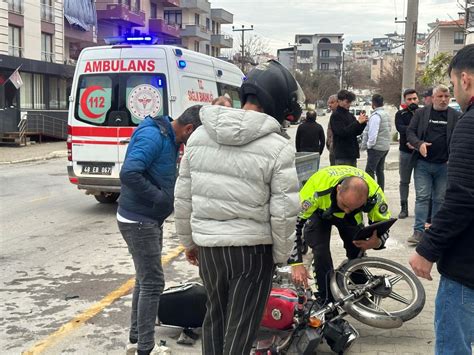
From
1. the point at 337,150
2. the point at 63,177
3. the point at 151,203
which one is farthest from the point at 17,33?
the point at 151,203

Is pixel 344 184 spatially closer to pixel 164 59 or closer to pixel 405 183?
pixel 405 183

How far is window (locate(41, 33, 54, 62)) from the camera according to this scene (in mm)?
32781

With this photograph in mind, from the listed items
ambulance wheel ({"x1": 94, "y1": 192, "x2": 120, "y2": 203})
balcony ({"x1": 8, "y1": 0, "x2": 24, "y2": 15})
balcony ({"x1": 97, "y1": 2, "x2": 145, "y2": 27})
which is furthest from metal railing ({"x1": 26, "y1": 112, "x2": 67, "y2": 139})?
ambulance wheel ({"x1": 94, "y1": 192, "x2": 120, "y2": 203})

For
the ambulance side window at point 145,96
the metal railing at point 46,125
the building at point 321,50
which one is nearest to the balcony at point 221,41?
the metal railing at point 46,125

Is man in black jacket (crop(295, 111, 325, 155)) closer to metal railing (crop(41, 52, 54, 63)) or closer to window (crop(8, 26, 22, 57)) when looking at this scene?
window (crop(8, 26, 22, 57))

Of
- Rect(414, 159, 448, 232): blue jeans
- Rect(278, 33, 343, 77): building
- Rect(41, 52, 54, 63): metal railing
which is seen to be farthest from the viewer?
Rect(278, 33, 343, 77): building

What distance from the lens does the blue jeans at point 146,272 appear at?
12.2ft

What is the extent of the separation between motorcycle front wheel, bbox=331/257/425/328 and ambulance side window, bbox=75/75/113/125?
594cm

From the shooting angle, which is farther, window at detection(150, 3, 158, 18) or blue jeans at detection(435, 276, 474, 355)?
window at detection(150, 3, 158, 18)

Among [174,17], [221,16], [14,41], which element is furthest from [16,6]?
[221,16]

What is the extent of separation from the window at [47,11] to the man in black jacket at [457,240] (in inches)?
1326

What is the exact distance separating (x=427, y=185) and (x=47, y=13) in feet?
102

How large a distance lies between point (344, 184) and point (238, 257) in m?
1.61

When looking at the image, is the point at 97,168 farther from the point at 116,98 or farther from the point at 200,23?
the point at 200,23
